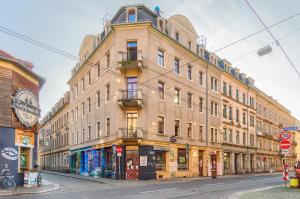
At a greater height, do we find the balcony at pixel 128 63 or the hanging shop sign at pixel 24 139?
the balcony at pixel 128 63

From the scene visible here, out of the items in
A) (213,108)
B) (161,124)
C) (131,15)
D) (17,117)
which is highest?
(131,15)

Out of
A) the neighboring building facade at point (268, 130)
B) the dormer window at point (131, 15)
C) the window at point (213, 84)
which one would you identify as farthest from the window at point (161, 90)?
the neighboring building facade at point (268, 130)

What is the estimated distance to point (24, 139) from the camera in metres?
22.3

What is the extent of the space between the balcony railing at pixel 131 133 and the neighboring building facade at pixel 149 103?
0.09 m

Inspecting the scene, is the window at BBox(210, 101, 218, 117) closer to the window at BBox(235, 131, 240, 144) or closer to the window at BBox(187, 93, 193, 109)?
the window at BBox(187, 93, 193, 109)

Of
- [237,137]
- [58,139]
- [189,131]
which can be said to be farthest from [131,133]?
[58,139]

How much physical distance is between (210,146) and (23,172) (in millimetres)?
24160

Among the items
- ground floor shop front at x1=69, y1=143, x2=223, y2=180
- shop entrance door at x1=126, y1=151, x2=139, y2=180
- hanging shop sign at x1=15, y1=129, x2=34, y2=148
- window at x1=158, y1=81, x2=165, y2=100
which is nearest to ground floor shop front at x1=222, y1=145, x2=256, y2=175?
ground floor shop front at x1=69, y1=143, x2=223, y2=180

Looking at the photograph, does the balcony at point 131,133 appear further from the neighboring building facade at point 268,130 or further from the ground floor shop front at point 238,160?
the neighboring building facade at point 268,130

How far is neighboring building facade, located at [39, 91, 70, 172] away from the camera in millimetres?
52188

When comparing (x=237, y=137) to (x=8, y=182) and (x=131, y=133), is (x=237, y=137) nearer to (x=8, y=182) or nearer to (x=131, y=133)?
(x=131, y=133)

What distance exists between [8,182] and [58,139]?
40018 millimetres

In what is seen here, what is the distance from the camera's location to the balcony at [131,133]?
2891cm

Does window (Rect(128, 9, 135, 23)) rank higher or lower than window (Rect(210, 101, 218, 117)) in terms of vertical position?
higher
